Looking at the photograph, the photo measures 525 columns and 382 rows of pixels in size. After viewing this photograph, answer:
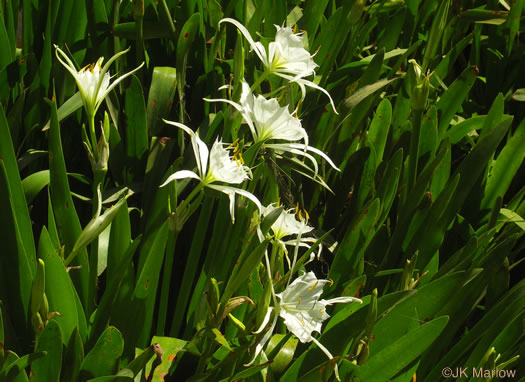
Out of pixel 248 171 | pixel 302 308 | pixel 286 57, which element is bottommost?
A: pixel 302 308

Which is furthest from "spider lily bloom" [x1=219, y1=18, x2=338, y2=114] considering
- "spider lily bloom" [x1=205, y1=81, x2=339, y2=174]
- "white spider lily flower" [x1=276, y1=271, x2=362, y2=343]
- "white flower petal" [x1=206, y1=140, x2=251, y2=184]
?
"white spider lily flower" [x1=276, y1=271, x2=362, y2=343]

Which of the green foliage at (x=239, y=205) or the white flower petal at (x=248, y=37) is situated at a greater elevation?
the white flower petal at (x=248, y=37)

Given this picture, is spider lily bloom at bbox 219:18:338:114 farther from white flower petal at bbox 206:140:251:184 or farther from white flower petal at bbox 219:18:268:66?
white flower petal at bbox 206:140:251:184

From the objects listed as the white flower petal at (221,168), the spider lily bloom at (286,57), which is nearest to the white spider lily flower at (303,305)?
the white flower petal at (221,168)

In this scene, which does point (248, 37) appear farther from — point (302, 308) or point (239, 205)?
point (302, 308)

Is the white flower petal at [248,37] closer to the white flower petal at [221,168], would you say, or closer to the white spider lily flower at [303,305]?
the white flower petal at [221,168]

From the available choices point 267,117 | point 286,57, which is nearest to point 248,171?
point 267,117

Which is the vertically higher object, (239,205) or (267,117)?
(267,117)

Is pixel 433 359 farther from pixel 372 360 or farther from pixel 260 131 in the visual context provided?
pixel 260 131

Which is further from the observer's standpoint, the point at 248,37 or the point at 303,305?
the point at 248,37

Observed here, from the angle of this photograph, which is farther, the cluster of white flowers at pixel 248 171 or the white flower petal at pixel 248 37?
the white flower petal at pixel 248 37
